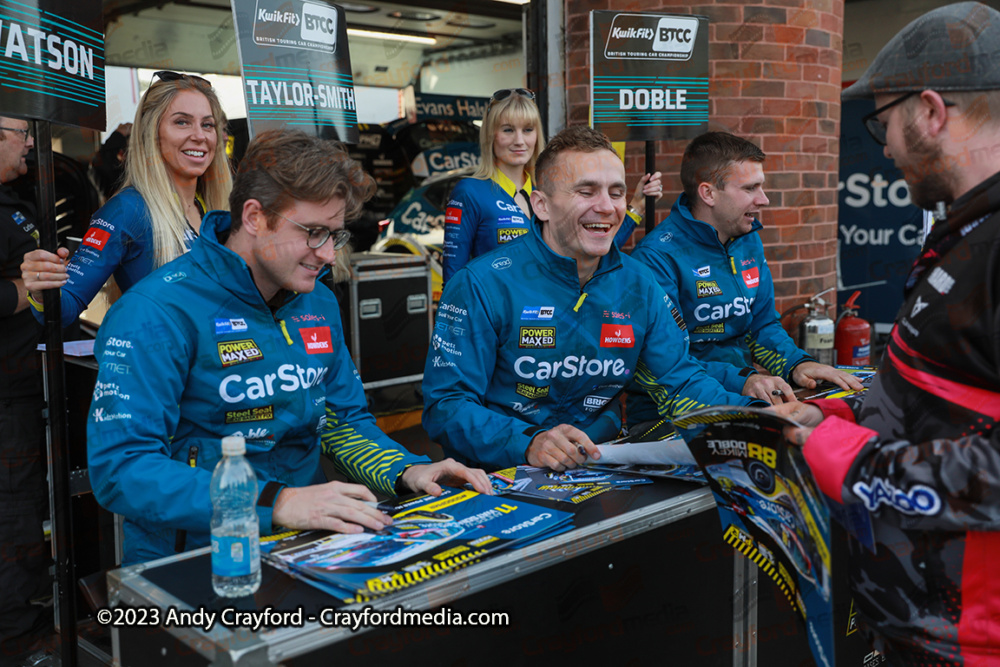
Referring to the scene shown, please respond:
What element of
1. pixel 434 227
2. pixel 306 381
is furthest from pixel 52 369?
pixel 434 227

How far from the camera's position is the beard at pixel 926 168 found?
1399mm

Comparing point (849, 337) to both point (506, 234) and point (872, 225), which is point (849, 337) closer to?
point (506, 234)

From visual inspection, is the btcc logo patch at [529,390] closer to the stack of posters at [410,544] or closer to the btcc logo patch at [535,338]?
the btcc logo patch at [535,338]

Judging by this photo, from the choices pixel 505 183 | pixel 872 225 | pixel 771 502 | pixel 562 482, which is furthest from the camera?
pixel 872 225

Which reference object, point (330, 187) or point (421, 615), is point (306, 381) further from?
point (421, 615)

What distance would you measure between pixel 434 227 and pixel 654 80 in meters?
4.42

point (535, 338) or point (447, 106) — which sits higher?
point (447, 106)

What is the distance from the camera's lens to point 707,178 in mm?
3291

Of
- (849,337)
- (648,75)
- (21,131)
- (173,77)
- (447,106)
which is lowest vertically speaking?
(849,337)

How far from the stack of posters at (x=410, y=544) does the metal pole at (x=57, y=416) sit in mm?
979

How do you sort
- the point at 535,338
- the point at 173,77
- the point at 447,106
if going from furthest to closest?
the point at 447,106 < the point at 173,77 < the point at 535,338

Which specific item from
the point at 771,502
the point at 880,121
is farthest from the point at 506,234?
the point at 771,502

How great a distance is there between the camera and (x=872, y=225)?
25.4ft

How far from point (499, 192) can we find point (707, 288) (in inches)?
60.2
